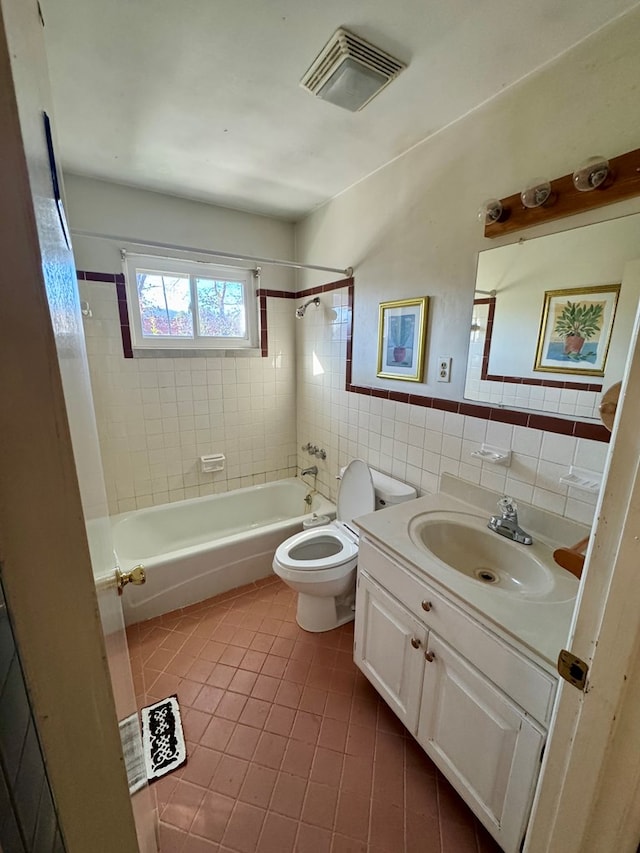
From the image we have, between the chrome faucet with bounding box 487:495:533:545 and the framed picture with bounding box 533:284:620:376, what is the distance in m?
0.54

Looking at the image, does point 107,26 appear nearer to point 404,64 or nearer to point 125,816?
point 404,64

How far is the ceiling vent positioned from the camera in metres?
1.12

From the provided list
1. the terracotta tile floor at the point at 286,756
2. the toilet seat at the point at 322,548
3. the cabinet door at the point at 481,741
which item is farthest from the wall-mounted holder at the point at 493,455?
the terracotta tile floor at the point at 286,756

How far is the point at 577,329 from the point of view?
1.19 meters

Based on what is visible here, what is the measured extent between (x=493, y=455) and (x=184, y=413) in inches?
81.2

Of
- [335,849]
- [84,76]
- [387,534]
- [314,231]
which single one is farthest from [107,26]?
[335,849]

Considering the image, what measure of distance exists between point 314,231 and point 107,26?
1562 millimetres

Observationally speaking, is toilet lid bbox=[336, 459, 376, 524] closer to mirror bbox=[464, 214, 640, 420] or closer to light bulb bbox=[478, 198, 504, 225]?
mirror bbox=[464, 214, 640, 420]

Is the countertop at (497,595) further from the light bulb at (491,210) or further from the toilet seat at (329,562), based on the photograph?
the light bulb at (491,210)

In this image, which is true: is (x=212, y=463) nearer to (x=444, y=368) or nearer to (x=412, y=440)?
(x=412, y=440)

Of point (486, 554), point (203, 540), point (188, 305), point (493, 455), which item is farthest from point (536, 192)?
point (203, 540)

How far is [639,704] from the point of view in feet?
1.66

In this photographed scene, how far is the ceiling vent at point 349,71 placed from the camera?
1115 mm

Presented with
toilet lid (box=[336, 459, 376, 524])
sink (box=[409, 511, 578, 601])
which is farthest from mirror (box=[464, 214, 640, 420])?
toilet lid (box=[336, 459, 376, 524])
